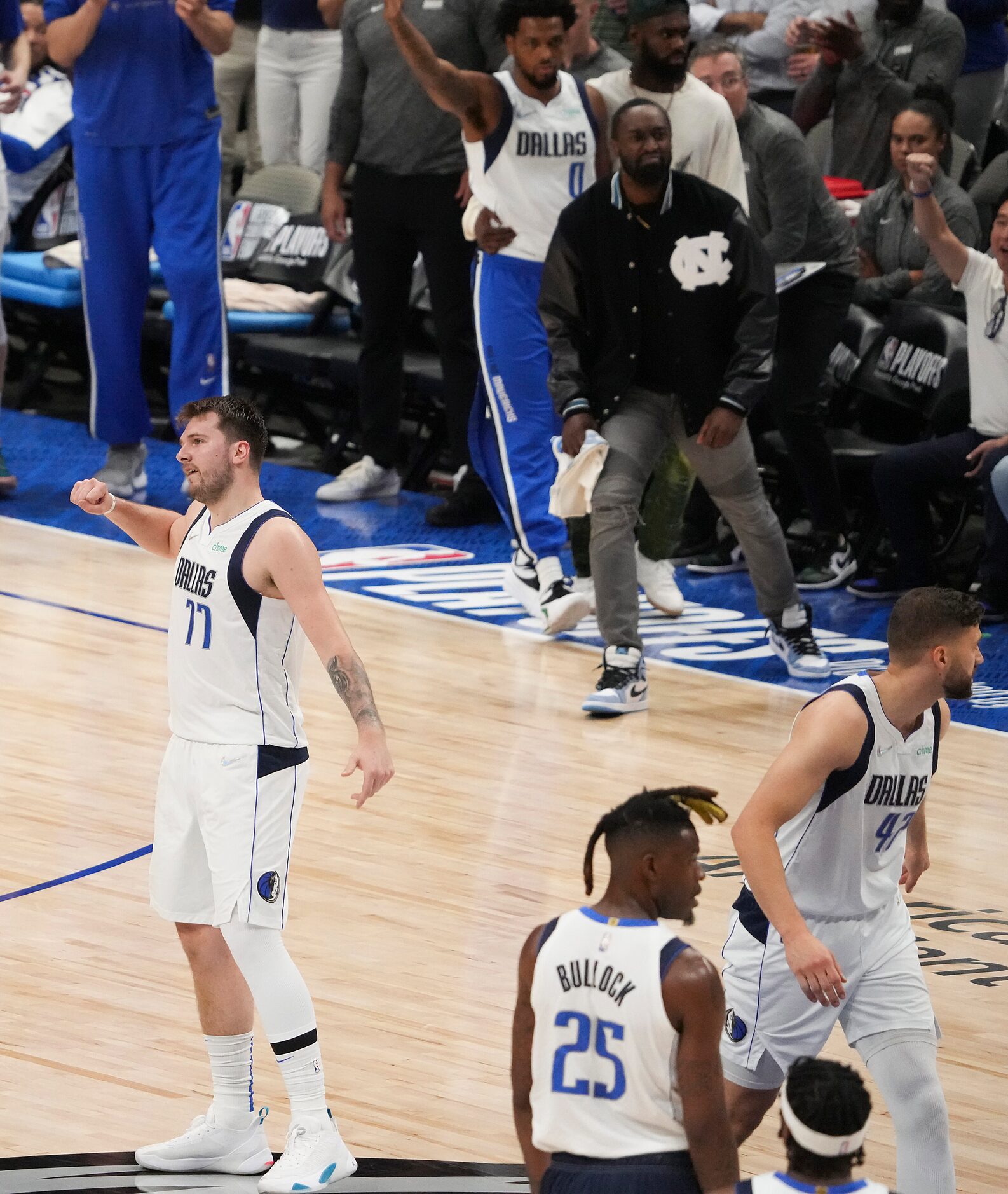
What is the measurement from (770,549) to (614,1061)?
182 inches

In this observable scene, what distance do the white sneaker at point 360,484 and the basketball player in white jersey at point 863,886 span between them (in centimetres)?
610

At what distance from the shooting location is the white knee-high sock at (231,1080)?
12.6ft

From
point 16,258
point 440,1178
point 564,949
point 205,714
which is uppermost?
point 564,949

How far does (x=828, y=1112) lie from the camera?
2607mm

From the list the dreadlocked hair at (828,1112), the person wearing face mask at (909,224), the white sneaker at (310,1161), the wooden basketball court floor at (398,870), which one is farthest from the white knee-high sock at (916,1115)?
the person wearing face mask at (909,224)

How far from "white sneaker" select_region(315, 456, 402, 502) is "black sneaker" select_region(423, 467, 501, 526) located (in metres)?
0.27

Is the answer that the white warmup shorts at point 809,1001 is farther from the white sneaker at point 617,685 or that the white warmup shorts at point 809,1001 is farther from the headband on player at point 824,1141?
the white sneaker at point 617,685

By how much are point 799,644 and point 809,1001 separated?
3.99 m

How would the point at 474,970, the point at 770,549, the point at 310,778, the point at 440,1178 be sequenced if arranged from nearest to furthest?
the point at 440,1178
the point at 474,970
the point at 310,778
the point at 770,549

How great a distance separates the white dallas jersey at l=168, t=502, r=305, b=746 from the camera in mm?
3875

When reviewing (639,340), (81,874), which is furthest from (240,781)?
(639,340)

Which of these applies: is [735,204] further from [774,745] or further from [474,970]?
[474,970]

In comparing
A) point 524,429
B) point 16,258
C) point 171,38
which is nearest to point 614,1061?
point 524,429

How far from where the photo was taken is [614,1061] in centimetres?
281
